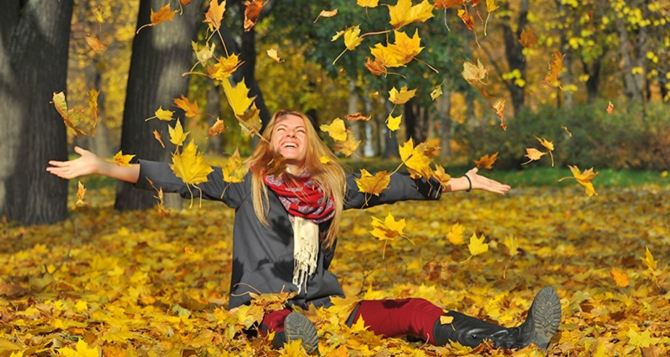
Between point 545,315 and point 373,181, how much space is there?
2.98ft

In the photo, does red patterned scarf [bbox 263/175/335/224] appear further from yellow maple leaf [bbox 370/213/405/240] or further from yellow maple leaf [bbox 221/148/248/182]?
yellow maple leaf [bbox 370/213/405/240]

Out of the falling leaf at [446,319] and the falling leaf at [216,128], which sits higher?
the falling leaf at [216,128]

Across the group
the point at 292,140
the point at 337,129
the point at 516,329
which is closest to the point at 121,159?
the point at 292,140

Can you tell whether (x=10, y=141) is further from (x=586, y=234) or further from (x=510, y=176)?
(x=510, y=176)

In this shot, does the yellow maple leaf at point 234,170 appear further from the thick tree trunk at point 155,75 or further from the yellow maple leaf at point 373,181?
the thick tree trunk at point 155,75

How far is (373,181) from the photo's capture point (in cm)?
434

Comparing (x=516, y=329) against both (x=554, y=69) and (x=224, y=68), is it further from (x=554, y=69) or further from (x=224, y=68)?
(x=224, y=68)

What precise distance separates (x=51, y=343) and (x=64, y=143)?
6773 millimetres

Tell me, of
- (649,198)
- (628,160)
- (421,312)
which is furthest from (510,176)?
(421,312)

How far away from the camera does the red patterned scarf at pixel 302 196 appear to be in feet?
15.5

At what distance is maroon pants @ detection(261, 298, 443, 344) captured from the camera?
4605mm

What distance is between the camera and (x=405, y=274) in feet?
24.2

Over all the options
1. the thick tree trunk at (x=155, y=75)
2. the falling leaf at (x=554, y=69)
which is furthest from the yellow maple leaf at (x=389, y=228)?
the thick tree trunk at (x=155, y=75)

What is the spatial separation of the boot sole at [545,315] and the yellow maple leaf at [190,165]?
1.46 m
